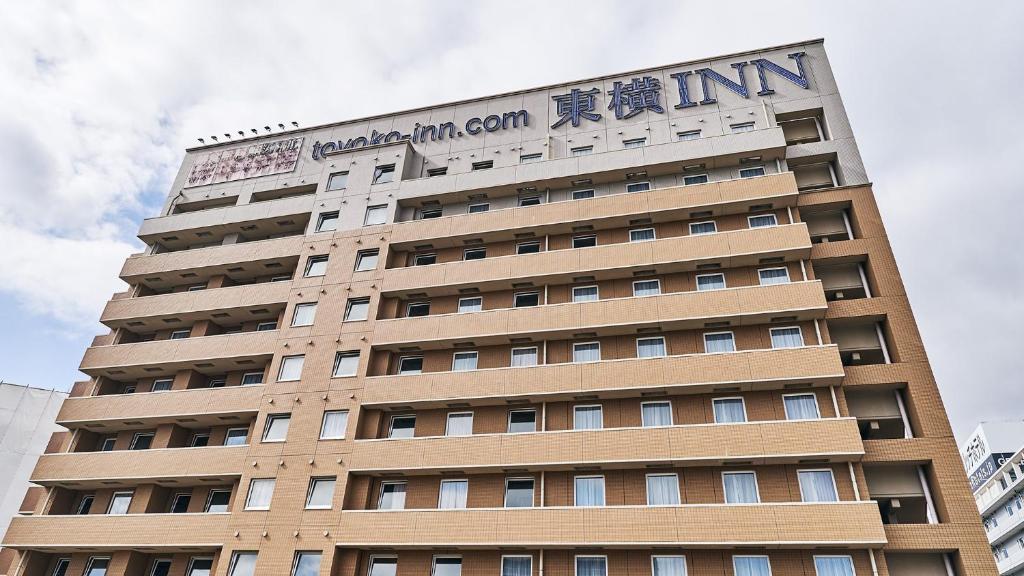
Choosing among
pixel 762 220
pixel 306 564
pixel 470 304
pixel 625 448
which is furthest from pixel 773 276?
pixel 306 564

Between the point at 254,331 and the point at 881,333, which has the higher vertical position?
the point at 254,331

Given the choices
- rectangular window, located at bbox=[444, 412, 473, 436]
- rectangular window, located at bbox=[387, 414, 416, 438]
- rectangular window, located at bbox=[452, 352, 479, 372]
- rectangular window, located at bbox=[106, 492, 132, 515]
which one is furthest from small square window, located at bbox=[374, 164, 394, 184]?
rectangular window, located at bbox=[106, 492, 132, 515]

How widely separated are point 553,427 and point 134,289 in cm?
3252

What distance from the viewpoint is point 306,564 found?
28328 millimetres

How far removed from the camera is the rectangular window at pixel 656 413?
29203 millimetres

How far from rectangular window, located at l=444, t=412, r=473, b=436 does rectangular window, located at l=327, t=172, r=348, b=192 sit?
18.8 m

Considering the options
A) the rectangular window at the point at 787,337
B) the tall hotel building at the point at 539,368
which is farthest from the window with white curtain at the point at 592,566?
the rectangular window at the point at 787,337

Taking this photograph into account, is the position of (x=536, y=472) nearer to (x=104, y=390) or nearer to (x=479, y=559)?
(x=479, y=559)

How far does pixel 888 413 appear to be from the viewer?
28266mm

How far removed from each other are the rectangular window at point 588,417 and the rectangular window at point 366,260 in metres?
15.4

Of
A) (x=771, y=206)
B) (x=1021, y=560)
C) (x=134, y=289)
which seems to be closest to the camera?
(x=771, y=206)

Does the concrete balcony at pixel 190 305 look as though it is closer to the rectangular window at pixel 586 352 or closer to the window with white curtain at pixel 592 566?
the rectangular window at pixel 586 352

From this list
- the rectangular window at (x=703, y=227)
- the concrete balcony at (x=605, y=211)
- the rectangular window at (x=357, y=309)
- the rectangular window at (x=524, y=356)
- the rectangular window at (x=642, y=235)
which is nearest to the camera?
the rectangular window at (x=524, y=356)

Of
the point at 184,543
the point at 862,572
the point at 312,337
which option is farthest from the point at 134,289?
the point at 862,572
